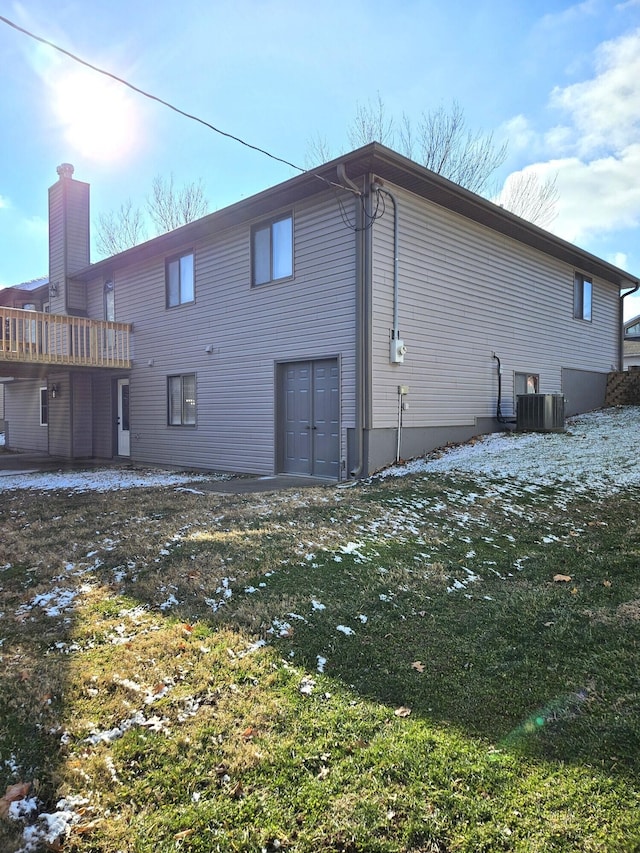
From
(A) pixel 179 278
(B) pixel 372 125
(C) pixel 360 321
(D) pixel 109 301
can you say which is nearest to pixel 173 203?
(B) pixel 372 125

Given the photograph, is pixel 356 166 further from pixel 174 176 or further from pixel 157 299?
pixel 174 176

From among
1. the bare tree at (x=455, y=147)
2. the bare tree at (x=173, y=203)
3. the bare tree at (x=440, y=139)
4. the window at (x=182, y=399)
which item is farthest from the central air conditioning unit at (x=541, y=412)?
the bare tree at (x=173, y=203)

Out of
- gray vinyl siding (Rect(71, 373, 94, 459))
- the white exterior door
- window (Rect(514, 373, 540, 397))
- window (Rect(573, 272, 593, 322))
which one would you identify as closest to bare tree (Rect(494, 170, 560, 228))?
window (Rect(573, 272, 593, 322))

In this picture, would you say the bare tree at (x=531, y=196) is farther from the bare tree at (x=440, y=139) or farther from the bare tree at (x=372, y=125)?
the bare tree at (x=372, y=125)

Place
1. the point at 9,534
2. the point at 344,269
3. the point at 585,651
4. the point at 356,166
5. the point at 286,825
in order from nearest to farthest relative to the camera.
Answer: the point at 286,825, the point at 585,651, the point at 9,534, the point at 356,166, the point at 344,269

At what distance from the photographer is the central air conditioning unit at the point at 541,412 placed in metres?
11.3

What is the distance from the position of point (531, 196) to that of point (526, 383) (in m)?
12.5

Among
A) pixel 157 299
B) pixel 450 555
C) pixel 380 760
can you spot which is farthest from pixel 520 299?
pixel 380 760

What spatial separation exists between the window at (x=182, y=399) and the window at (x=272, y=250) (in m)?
3.01

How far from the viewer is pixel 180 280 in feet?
41.2

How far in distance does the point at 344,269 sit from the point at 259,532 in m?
5.23

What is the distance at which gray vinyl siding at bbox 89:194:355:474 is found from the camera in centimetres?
909

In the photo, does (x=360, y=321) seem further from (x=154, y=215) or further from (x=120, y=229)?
(x=120, y=229)

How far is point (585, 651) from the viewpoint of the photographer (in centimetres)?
311
